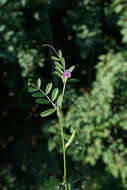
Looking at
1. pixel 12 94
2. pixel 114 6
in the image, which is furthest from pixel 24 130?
pixel 114 6

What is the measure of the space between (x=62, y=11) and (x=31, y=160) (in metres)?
1.38

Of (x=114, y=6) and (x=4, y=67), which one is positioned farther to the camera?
(x=4, y=67)

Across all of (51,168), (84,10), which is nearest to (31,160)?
(51,168)

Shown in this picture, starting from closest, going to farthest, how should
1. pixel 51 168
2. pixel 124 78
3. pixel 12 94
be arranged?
pixel 124 78 → pixel 51 168 → pixel 12 94

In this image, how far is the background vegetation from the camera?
3.08 metres

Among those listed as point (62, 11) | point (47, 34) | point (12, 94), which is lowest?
point (12, 94)

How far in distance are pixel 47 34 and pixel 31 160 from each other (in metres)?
1.16

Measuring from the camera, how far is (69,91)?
3352 millimetres

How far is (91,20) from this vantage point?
333 centimetres

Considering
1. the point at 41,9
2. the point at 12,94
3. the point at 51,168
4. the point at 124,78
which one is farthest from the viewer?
the point at 12,94

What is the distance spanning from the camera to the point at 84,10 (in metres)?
3.35

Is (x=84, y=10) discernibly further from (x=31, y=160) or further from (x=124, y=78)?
(x=31, y=160)

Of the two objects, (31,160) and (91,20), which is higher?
(91,20)

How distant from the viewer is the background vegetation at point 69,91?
3080mm
